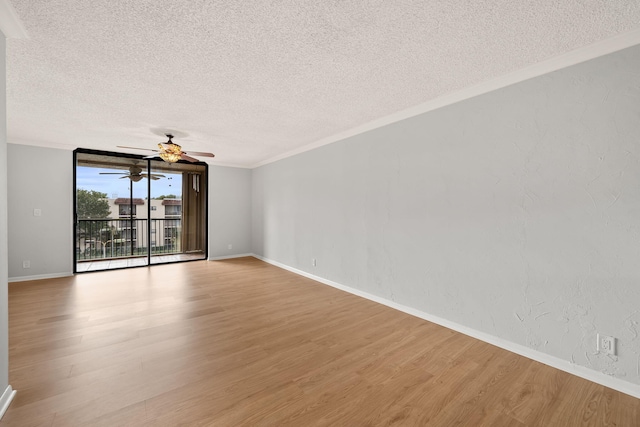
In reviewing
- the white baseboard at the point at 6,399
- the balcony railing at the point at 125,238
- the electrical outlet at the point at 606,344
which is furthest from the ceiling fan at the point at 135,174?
the electrical outlet at the point at 606,344

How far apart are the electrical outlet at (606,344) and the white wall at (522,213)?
3 cm

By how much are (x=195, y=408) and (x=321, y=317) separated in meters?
1.63

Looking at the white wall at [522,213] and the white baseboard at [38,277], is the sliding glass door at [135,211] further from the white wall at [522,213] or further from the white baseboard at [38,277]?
the white wall at [522,213]

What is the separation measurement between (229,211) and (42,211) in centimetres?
335

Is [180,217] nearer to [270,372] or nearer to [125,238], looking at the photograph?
[125,238]

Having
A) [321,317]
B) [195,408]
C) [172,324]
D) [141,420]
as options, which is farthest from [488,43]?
[172,324]

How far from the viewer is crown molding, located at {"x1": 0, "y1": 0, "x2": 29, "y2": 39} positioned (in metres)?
1.50

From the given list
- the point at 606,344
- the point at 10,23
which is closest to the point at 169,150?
the point at 10,23

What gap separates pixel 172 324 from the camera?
9.09 ft

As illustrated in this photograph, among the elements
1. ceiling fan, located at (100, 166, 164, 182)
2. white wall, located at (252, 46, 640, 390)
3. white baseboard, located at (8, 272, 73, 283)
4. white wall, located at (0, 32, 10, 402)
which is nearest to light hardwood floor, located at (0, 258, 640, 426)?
white wall, located at (0, 32, 10, 402)

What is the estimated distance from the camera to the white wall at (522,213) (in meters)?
1.80

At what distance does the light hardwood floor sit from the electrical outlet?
26 centimetres

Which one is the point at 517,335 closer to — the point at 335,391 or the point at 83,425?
the point at 335,391

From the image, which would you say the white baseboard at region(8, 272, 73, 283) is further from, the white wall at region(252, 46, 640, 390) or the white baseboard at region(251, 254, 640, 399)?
the white baseboard at region(251, 254, 640, 399)
